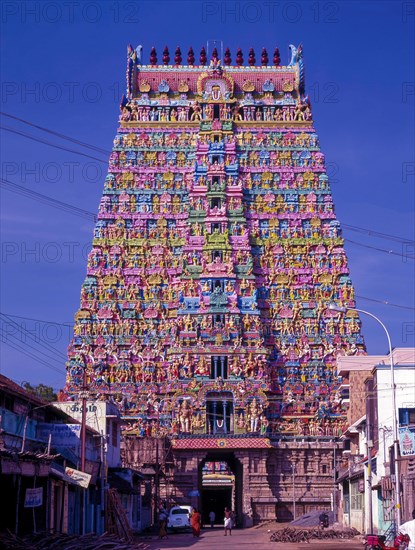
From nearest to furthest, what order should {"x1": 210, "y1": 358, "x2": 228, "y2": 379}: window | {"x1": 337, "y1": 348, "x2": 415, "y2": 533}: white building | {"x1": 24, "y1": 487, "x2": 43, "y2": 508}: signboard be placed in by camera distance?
1. {"x1": 24, "y1": 487, "x2": 43, "y2": 508}: signboard
2. {"x1": 337, "y1": 348, "x2": 415, "y2": 533}: white building
3. {"x1": 210, "y1": 358, "x2": 228, "y2": 379}: window

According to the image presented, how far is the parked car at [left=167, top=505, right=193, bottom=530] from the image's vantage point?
74.8 meters

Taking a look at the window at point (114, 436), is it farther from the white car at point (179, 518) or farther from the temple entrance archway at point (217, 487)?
the temple entrance archway at point (217, 487)

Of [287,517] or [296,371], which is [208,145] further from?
[287,517]

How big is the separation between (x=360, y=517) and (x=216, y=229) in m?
42.1

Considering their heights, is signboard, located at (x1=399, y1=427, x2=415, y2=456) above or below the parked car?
above

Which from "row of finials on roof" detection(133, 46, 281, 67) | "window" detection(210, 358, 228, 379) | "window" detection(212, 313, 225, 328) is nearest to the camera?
"window" detection(210, 358, 228, 379)

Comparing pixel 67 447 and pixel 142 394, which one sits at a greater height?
pixel 142 394

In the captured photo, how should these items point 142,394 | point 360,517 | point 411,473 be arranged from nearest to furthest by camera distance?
point 411,473
point 360,517
point 142,394

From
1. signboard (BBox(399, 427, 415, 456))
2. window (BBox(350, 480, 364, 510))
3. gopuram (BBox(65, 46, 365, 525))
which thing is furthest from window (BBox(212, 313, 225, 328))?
signboard (BBox(399, 427, 415, 456))

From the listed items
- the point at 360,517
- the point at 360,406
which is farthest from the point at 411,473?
the point at 360,406

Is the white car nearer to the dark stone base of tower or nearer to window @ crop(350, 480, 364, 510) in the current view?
the dark stone base of tower

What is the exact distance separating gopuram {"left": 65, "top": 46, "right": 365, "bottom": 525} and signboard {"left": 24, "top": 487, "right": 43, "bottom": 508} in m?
41.8

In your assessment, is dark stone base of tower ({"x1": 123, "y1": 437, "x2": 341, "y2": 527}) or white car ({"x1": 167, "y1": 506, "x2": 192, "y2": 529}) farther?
dark stone base of tower ({"x1": 123, "y1": 437, "x2": 341, "y2": 527})

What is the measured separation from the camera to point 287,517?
87.3 meters
